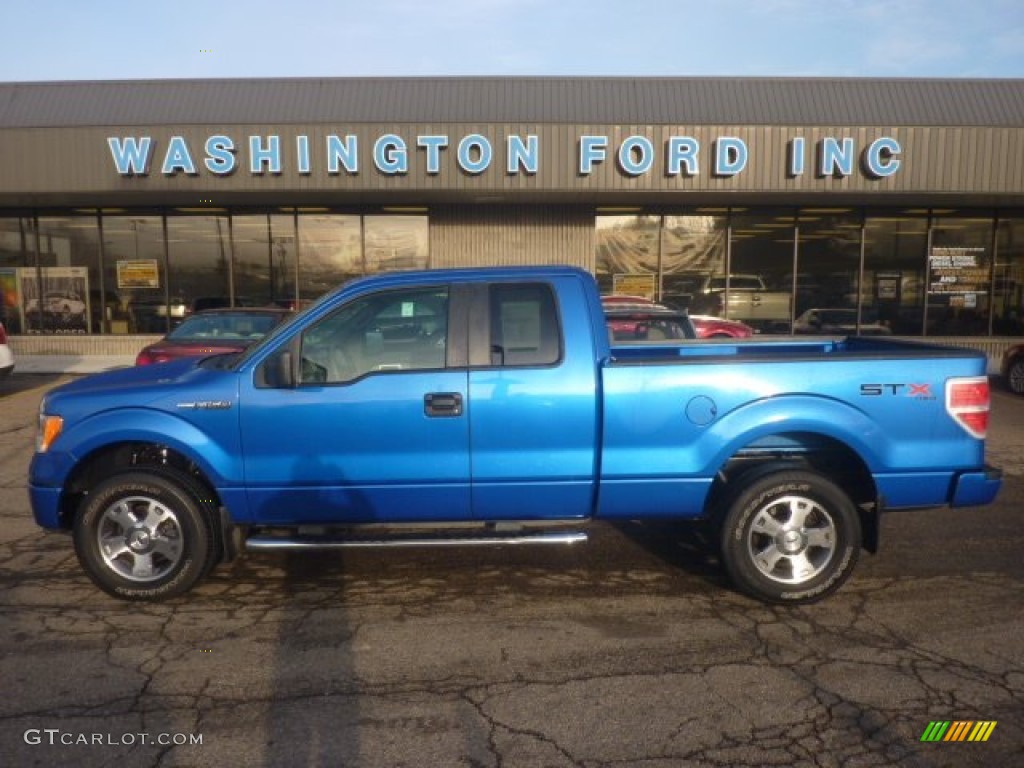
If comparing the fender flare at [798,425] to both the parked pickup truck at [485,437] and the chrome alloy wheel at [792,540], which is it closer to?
the parked pickup truck at [485,437]

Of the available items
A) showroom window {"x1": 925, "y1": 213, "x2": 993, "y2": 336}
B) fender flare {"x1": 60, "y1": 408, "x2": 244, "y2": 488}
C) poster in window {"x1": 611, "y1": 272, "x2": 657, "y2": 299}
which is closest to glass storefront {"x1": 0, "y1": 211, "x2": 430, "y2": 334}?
poster in window {"x1": 611, "y1": 272, "x2": 657, "y2": 299}

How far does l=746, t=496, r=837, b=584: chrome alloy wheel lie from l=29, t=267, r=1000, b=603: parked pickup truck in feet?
Answer: 0.04

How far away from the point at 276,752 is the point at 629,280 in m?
15.8

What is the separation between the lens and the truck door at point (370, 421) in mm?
4441

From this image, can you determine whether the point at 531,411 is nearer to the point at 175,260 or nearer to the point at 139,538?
the point at 139,538

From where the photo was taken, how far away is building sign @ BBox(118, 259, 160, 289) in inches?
712

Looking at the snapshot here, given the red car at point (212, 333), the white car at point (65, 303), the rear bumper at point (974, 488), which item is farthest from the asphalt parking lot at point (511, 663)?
the white car at point (65, 303)

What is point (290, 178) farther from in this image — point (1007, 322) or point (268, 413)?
point (1007, 322)

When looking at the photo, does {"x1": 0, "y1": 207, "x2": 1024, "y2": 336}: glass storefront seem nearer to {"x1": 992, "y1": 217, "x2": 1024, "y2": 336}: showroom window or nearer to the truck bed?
{"x1": 992, "y1": 217, "x2": 1024, "y2": 336}: showroom window

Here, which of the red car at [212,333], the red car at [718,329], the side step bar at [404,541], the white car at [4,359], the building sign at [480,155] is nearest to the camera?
the side step bar at [404,541]

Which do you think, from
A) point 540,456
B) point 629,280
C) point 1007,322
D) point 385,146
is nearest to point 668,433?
point 540,456

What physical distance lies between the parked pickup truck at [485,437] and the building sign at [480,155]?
10723mm

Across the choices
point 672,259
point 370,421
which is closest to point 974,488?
point 370,421

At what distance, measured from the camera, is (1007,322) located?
18172mm
